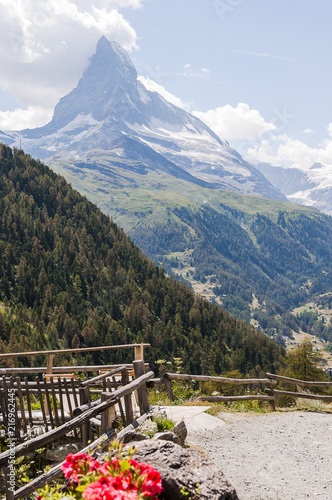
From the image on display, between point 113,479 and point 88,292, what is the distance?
11609cm

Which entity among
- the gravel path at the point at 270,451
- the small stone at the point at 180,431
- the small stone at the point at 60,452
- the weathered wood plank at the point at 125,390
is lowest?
the gravel path at the point at 270,451

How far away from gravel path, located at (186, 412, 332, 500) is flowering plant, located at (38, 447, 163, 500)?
5055mm

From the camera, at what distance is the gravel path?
884 centimetres

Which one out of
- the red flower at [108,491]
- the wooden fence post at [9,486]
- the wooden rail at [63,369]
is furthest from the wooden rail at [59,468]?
the wooden rail at [63,369]

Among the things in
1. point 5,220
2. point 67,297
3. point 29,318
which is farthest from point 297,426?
point 5,220

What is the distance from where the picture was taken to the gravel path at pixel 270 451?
8836 millimetres

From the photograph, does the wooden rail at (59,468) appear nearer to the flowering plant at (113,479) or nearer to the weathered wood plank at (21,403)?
the flowering plant at (113,479)

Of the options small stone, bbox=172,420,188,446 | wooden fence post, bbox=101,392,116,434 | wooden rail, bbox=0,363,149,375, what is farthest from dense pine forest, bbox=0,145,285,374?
wooden fence post, bbox=101,392,116,434

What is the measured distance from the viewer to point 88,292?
117 metres

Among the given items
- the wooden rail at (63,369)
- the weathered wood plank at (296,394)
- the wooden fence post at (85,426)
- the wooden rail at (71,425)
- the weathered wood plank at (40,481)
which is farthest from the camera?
the weathered wood plank at (296,394)

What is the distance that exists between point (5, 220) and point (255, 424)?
109 metres

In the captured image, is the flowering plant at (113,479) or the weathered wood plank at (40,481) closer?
the flowering plant at (113,479)

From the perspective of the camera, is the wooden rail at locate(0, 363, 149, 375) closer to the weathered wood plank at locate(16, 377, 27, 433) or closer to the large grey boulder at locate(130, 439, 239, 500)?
the weathered wood plank at locate(16, 377, 27, 433)

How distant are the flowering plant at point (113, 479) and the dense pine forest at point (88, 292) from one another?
81.2m
